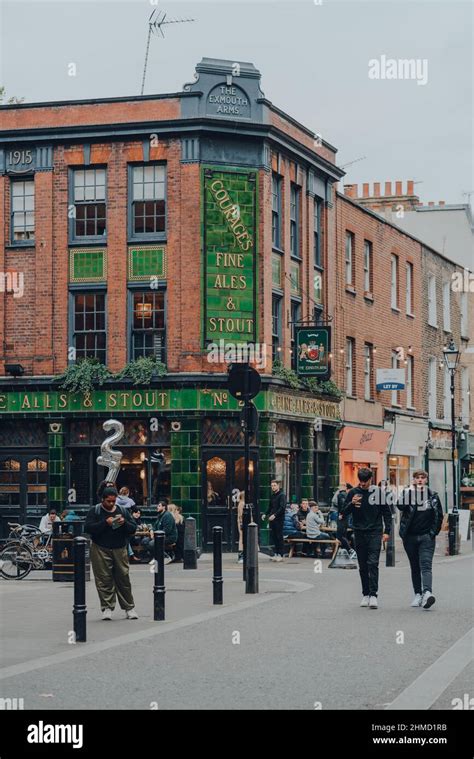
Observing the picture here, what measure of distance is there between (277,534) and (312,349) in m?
6.49

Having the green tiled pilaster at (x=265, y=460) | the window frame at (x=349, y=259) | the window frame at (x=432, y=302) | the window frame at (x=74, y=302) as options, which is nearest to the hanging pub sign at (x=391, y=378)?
the window frame at (x=349, y=259)

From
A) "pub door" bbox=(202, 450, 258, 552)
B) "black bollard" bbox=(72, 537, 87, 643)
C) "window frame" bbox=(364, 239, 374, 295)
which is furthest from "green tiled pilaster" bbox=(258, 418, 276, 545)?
"black bollard" bbox=(72, 537, 87, 643)

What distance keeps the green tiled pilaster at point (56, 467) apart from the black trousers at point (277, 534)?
20.3 ft

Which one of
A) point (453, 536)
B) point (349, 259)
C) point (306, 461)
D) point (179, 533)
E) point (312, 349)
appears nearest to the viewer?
point (179, 533)

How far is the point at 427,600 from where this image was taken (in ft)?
54.2

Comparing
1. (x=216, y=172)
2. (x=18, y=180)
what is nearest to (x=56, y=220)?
(x=18, y=180)

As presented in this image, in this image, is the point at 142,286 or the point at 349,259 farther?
the point at 349,259

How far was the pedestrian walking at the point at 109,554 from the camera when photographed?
51.9ft

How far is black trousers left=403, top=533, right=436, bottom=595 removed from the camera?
1656 centimetres

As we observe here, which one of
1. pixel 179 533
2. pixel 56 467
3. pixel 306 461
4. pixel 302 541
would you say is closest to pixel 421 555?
pixel 179 533

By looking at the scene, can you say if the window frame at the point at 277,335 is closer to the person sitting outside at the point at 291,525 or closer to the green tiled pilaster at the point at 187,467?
the green tiled pilaster at the point at 187,467

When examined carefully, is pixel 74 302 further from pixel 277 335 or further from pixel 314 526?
pixel 314 526

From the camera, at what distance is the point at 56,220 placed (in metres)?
32.8

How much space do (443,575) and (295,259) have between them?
13.3 meters
